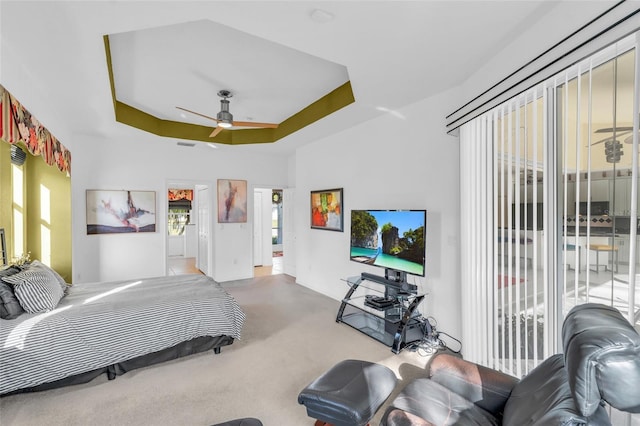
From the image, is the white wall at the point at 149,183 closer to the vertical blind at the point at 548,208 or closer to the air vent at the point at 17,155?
the air vent at the point at 17,155

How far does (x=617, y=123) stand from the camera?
1.56 metres

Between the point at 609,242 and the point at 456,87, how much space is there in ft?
6.62

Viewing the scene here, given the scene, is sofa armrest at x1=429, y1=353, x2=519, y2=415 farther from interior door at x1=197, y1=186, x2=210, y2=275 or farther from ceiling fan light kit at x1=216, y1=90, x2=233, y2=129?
interior door at x1=197, y1=186, x2=210, y2=275

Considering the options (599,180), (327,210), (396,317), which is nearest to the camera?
(599,180)

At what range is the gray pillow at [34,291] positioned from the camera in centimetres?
249

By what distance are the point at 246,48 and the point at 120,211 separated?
403 cm

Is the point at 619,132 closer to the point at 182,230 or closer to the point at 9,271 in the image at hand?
the point at 9,271

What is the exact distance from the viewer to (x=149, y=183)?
550cm

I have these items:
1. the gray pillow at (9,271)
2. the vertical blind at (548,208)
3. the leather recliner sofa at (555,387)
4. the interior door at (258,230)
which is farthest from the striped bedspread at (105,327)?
the interior door at (258,230)

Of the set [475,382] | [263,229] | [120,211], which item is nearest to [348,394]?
[475,382]

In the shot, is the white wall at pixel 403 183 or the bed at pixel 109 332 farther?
the white wall at pixel 403 183

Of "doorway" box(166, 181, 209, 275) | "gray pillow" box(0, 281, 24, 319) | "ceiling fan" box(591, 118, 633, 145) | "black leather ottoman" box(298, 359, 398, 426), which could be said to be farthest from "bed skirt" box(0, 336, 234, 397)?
"doorway" box(166, 181, 209, 275)

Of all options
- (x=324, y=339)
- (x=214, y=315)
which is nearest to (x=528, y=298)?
(x=324, y=339)

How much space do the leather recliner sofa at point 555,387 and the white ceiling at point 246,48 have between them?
5.31 ft
